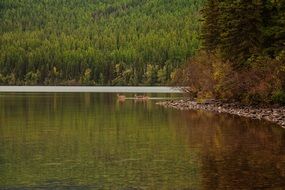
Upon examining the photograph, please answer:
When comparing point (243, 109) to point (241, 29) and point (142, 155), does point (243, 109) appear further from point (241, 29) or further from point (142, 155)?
point (142, 155)

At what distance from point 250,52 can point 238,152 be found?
39241 mm

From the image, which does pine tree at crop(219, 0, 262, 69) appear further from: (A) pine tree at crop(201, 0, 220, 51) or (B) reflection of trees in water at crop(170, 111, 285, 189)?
(B) reflection of trees in water at crop(170, 111, 285, 189)

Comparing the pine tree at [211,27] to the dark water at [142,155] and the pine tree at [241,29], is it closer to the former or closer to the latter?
the pine tree at [241,29]

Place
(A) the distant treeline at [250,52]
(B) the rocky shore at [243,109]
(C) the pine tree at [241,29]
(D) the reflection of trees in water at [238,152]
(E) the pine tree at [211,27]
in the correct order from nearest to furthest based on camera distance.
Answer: (D) the reflection of trees in water at [238,152], (B) the rocky shore at [243,109], (A) the distant treeline at [250,52], (C) the pine tree at [241,29], (E) the pine tree at [211,27]

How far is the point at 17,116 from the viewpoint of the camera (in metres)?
62.5

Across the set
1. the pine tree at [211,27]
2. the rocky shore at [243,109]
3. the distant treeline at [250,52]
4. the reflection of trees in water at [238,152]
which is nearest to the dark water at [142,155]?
the reflection of trees in water at [238,152]

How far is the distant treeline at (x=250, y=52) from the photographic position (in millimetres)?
63844

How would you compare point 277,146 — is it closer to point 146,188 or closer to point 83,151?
point 83,151

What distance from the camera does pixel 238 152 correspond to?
33969 mm

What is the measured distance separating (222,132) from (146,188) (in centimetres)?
2120

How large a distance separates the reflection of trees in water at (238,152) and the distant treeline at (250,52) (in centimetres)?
964

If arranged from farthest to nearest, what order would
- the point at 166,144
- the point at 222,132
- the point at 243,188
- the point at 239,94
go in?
the point at 239,94 < the point at 222,132 < the point at 166,144 < the point at 243,188

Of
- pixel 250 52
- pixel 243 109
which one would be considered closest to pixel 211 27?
pixel 250 52

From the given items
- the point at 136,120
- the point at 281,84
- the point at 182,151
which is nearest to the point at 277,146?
the point at 182,151
